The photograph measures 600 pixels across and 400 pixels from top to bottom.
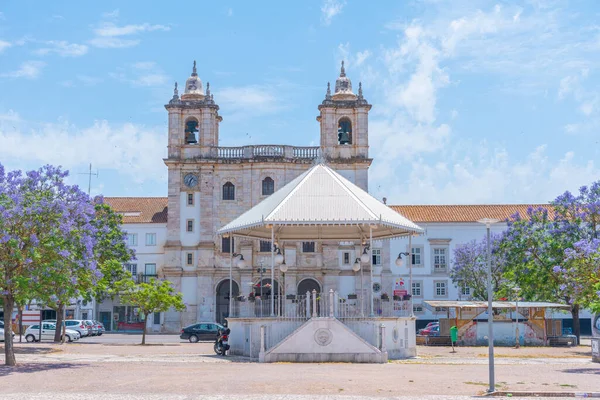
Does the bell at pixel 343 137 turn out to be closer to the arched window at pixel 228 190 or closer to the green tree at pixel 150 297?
the arched window at pixel 228 190

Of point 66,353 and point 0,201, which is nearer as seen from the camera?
point 0,201

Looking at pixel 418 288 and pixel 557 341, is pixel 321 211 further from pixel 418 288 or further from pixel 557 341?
pixel 418 288

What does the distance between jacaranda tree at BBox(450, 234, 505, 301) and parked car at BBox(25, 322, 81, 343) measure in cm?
2695

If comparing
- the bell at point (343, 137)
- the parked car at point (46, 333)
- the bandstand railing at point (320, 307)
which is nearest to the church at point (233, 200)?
the bell at point (343, 137)

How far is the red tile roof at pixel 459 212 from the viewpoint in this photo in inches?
2547

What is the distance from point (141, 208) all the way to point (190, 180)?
9837 mm

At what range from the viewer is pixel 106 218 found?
164ft

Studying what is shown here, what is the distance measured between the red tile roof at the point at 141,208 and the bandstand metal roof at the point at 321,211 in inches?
1313

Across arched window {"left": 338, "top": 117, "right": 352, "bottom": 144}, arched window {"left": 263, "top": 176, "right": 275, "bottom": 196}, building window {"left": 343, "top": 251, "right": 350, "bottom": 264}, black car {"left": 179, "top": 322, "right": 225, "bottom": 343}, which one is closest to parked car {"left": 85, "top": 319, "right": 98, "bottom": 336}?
black car {"left": 179, "top": 322, "right": 225, "bottom": 343}

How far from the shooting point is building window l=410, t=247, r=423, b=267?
64.1 meters

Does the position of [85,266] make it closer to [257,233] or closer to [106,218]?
[257,233]

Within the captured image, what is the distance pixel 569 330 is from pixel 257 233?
34.9 metres

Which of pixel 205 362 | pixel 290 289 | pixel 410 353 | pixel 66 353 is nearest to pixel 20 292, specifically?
pixel 205 362

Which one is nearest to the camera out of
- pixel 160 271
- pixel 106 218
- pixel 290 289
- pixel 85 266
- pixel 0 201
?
pixel 0 201
